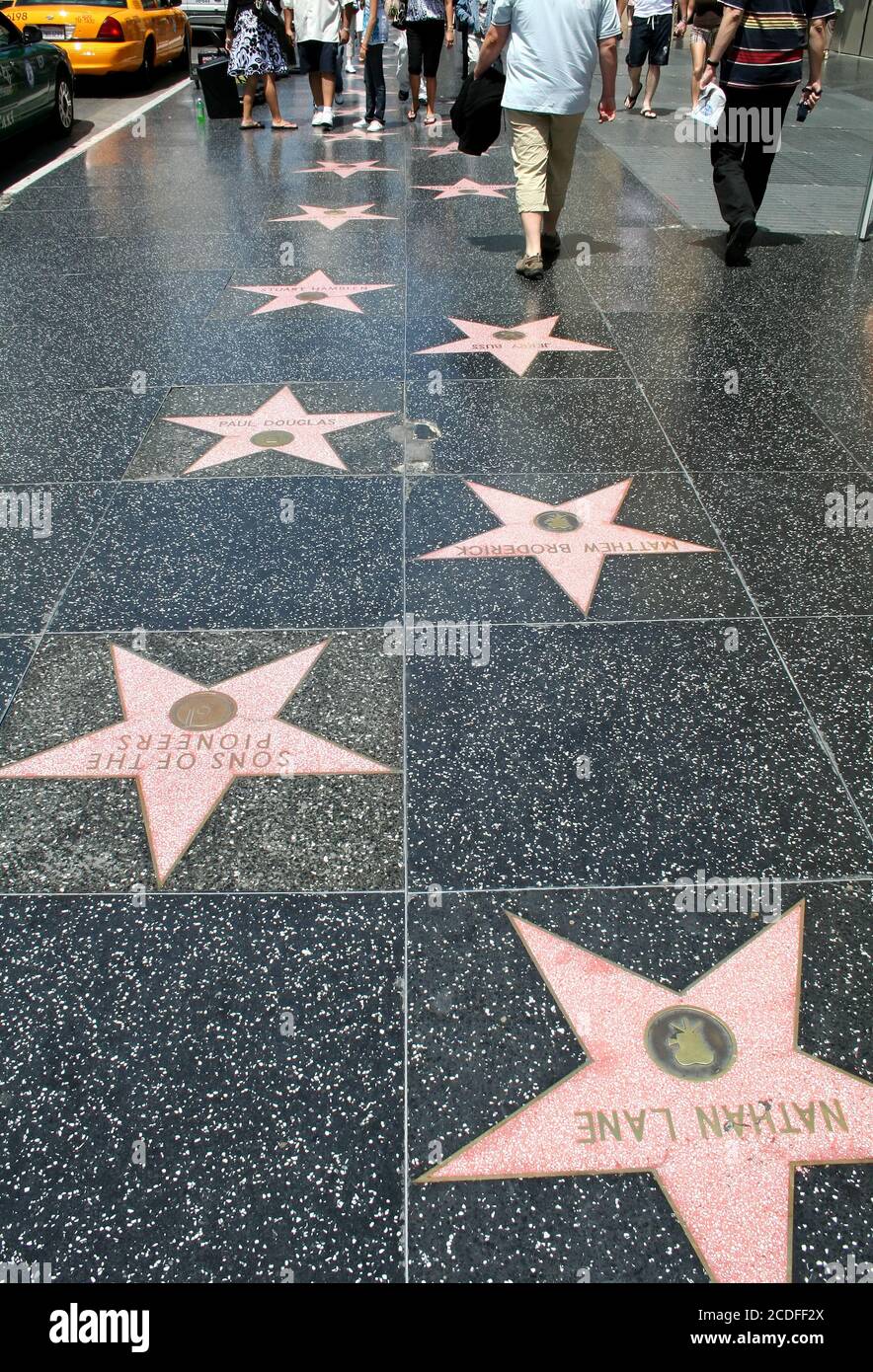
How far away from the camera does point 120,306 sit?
6.25 m

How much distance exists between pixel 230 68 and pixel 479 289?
24.4 feet

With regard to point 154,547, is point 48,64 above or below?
above

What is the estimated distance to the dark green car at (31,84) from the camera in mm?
10141

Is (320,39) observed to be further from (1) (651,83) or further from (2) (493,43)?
(2) (493,43)

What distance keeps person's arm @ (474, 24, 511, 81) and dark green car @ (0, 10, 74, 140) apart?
6.07m

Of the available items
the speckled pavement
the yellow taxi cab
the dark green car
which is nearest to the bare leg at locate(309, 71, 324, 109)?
the dark green car

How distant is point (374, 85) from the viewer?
480 inches

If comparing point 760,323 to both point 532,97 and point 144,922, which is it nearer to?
point 532,97

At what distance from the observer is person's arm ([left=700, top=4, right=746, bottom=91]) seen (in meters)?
6.01

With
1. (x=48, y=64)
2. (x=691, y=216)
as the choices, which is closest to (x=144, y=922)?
(x=691, y=216)

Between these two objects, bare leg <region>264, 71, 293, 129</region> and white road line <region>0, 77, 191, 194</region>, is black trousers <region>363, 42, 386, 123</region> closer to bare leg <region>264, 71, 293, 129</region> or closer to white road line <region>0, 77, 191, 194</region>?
bare leg <region>264, 71, 293, 129</region>

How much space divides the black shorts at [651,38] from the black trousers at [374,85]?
120 inches

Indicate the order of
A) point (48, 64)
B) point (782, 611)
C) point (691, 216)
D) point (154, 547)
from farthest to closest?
point (48, 64)
point (691, 216)
point (154, 547)
point (782, 611)

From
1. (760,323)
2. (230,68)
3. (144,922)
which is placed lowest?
(144,922)
